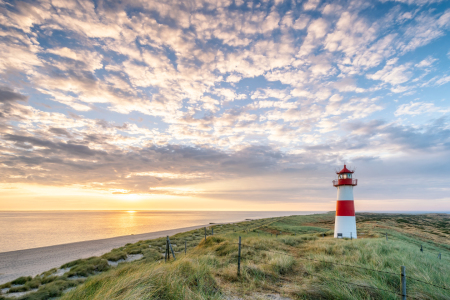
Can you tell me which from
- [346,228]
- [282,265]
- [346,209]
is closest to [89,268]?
[282,265]

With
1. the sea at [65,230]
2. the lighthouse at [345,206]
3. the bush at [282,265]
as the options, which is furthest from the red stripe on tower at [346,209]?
the sea at [65,230]

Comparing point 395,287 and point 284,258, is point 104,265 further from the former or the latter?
point 395,287

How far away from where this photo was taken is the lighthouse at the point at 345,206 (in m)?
19.2

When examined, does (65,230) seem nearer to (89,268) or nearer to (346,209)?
(89,268)

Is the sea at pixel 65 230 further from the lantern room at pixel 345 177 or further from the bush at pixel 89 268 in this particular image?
the lantern room at pixel 345 177

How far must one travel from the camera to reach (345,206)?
19531 millimetres

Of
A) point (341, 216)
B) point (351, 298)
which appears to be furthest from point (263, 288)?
point (341, 216)

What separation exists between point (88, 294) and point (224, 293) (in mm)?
3307

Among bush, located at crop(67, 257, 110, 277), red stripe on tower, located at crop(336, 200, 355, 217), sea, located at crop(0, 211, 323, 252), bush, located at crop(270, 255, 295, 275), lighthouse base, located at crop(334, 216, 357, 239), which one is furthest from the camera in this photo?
sea, located at crop(0, 211, 323, 252)

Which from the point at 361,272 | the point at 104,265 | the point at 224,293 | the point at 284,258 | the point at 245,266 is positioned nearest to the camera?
the point at 224,293

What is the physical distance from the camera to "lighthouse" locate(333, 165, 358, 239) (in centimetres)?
1919

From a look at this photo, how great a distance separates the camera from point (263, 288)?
659cm

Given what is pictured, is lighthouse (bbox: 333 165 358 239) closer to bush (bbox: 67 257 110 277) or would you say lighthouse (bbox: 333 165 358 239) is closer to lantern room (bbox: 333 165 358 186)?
lantern room (bbox: 333 165 358 186)

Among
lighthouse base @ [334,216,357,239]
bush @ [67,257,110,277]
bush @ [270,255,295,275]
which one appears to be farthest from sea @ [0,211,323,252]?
lighthouse base @ [334,216,357,239]
